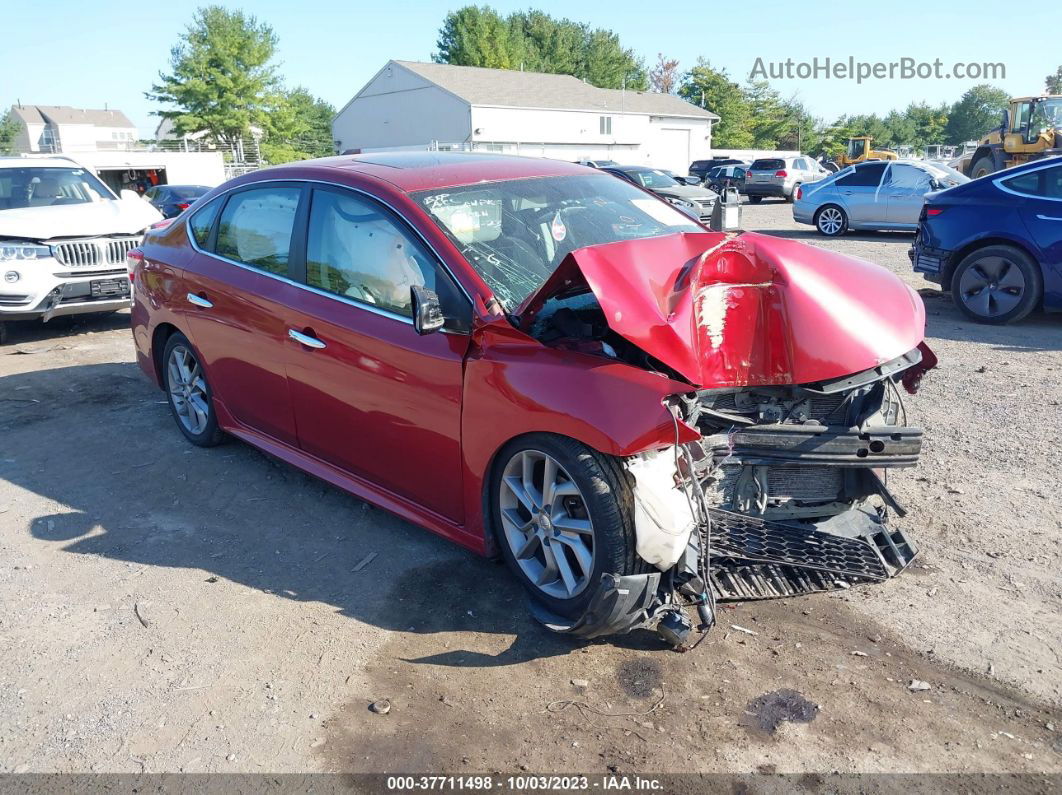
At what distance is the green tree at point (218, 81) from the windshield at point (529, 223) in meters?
56.9

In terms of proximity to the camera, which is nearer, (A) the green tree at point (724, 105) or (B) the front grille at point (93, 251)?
(B) the front grille at point (93, 251)

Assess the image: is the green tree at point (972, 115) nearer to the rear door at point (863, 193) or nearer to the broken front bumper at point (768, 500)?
the rear door at point (863, 193)

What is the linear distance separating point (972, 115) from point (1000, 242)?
9881 centimetres

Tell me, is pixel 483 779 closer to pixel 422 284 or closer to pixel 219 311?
pixel 422 284

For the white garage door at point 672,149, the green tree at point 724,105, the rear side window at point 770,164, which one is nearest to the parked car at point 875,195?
the rear side window at point 770,164

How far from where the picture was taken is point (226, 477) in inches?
206

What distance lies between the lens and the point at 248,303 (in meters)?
4.71

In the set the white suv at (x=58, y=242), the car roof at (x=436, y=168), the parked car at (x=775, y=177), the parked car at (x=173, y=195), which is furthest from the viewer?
the parked car at (x=775, y=177)

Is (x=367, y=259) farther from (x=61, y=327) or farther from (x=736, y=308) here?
(x=61, y=327)

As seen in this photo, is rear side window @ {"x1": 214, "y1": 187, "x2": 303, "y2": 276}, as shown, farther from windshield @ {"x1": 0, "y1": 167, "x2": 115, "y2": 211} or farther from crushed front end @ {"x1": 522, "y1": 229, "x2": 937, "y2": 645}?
windshield @ {"x1": 0, "y1": 167, "x2": 115, "y2": 211}

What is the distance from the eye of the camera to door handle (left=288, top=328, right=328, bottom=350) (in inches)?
166

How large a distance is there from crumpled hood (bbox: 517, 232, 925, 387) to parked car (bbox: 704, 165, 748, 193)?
32568mm

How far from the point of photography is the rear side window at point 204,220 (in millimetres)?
5305

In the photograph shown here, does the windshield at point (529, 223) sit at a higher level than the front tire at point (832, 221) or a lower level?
higher
